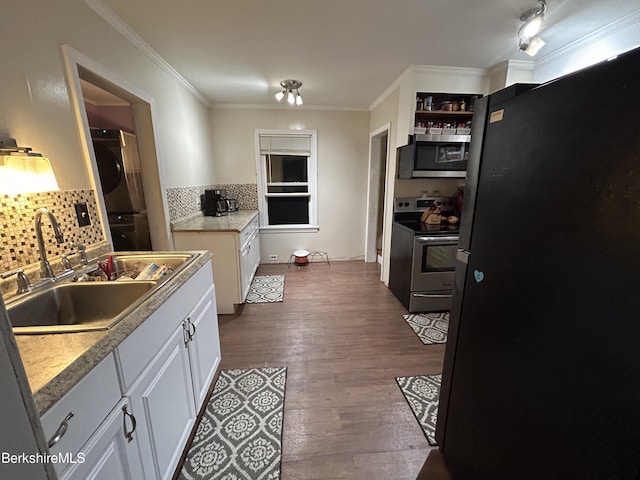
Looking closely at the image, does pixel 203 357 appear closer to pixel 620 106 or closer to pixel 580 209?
pixel 580 209

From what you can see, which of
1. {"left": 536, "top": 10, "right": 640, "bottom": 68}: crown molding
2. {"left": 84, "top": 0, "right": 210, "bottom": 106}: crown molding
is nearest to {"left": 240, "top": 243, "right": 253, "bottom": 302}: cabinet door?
{"left": 84, "top": 0, "right": 210, "bottom": 106}: crown molding

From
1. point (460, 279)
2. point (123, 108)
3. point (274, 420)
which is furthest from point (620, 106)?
point (123, 108)

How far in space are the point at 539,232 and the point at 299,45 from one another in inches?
89.7

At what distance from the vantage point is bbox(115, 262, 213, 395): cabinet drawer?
0.87m

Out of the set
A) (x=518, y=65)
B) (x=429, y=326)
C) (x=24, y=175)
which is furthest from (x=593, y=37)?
(x=24, y=175)

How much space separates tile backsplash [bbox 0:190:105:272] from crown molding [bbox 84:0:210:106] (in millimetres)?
1161

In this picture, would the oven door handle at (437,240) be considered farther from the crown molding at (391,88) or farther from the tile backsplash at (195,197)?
the tile backsplash at (195,197)

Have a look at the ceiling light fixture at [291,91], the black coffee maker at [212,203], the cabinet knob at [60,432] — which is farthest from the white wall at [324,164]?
the cabinet knob at [60,432]

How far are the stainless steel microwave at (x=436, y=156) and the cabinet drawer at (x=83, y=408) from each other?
9.15ft

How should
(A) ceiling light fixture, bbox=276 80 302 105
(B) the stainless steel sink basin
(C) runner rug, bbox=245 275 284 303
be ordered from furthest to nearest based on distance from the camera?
1. (C) runner rug, bbox=245 275 284 303
2. (A) ceiling light fixture, bbox=276 80 302 105
3. (B) the stainless steel sink basin

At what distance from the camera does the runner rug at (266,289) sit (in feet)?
10.3

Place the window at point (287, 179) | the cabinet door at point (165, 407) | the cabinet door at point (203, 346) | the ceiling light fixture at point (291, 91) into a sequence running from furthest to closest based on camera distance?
the window at point (287, 179) < the ceiling light fixture at point (291, 91) < the cabinet door at point (203, 346) < the cabinet door at point (165, 407)

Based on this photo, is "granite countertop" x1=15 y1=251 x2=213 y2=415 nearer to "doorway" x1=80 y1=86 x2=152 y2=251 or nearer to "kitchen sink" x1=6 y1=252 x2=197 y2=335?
"kitchen sink" x1=6 y1=252 x2=197 y2=335

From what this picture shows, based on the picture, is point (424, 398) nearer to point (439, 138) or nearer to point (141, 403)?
point (141, 403)
